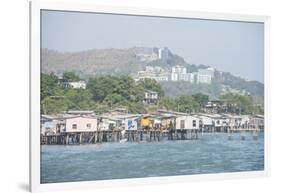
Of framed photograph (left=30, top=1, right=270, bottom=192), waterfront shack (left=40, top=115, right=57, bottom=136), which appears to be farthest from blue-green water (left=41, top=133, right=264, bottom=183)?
waterfront shack (left=40, top=115, right=57, bottom=136)

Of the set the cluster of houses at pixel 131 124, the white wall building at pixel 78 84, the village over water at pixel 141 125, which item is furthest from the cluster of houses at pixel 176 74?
the white wall building at pixel 78 84

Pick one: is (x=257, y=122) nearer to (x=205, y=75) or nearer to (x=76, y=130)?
(x=205, y=75)

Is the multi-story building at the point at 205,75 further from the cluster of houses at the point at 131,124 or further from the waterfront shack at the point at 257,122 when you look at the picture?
the waterfront shack at the point at 257,122

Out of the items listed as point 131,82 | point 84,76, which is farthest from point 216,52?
point 84,76

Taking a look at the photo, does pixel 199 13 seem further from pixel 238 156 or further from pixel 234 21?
pixel 238 156

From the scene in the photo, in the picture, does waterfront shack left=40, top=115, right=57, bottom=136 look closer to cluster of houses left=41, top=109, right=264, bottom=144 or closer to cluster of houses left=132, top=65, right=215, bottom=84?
cluster of houses left=41, top=109, right=264, bottom=144
